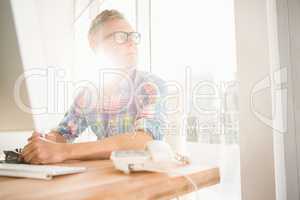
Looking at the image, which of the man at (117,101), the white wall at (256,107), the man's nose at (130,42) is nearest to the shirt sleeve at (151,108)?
the man at (117,101)

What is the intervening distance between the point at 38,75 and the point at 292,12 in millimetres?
1181

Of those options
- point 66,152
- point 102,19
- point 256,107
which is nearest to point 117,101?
point 102,19

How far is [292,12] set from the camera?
2.73 feet

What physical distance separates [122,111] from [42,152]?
20.1 inches

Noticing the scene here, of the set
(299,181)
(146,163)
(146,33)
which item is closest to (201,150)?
(299,181)

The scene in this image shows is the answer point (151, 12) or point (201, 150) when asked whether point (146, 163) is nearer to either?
point (201, 150)

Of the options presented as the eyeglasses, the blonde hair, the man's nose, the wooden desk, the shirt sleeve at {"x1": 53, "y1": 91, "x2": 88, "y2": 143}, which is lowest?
the wooden desk

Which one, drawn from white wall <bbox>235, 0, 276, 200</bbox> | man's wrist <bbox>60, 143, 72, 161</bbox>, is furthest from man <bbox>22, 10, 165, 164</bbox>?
white wall <bbox>235, 0, 276, 200</bbox>

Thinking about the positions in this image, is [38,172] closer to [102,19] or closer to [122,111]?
[122,111]

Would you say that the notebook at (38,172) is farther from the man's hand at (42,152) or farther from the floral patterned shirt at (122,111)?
the floral patterned shirt at (122,111)

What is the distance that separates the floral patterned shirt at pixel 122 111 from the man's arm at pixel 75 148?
130 millimetres

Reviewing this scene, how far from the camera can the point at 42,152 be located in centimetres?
80

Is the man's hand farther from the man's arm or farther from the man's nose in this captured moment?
the man's nose

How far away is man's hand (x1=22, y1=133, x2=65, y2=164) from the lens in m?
0.79
